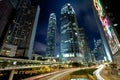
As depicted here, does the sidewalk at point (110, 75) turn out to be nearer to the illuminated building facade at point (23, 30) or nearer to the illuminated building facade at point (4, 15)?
the illuminated building facade at point (4, 15)

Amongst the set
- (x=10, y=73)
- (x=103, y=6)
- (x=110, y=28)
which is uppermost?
(x=103, y=6)

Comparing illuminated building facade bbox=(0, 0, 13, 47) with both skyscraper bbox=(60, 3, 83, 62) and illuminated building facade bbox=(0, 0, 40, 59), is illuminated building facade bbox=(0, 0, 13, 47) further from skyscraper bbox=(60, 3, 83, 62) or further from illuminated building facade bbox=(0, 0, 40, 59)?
skyscraper bbox=(60, 3, 83, 62)

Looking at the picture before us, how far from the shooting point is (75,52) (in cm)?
14025

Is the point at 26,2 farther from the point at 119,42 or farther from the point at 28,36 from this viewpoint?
the point at 119,42

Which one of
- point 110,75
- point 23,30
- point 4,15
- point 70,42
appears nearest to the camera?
point 110,75

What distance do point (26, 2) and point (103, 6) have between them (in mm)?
115373

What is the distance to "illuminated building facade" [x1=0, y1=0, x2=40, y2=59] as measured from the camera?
96.8 meters

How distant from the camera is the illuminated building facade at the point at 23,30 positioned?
318ft

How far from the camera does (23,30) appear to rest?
11325 cm

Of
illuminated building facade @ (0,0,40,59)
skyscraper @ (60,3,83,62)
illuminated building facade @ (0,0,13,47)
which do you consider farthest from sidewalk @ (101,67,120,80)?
skyscraper @ (60,3,83,62)

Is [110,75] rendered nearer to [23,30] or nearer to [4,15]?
[4,15]

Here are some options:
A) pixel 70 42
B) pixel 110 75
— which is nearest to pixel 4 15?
pixel 110 75

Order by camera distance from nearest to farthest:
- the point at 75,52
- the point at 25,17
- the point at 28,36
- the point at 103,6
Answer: the point at 103,6, the point at 28,36, the point at 25,17, the point at 75,52

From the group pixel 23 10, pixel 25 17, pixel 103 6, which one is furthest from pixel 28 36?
pixel 103 6
